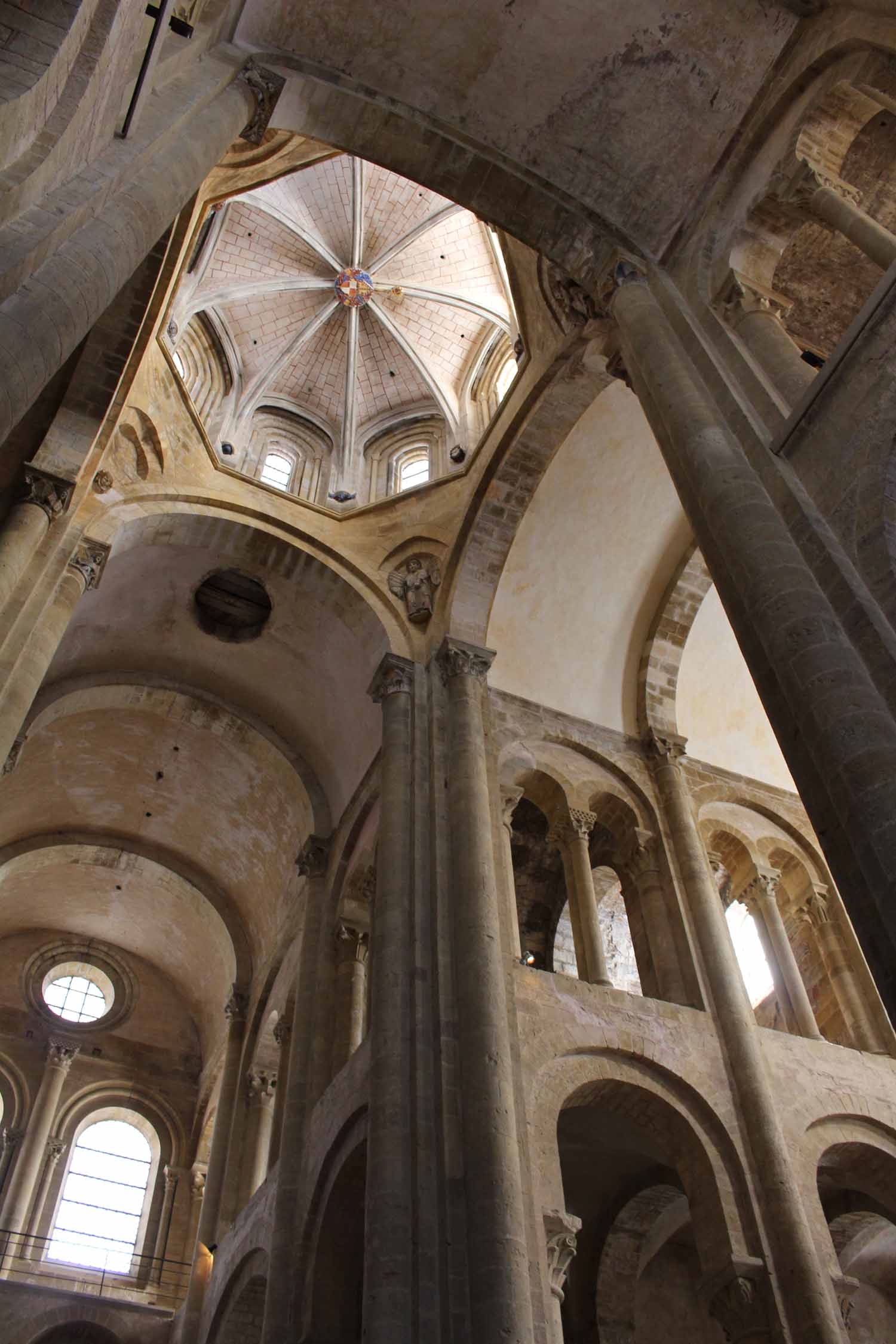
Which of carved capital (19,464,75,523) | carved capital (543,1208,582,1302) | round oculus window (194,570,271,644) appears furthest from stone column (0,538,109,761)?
carved capital (543,1208,582,1302)

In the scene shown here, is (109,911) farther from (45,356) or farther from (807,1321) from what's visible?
(45,356)

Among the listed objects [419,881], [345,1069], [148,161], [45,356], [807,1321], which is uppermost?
[148,161]

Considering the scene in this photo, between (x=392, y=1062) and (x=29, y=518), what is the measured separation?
5.19m

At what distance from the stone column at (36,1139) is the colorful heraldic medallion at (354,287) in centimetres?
1363

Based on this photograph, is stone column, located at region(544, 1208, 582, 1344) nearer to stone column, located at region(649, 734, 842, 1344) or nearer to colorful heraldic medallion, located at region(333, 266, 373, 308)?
stone column, located at region(649, 734, 842, 1344)

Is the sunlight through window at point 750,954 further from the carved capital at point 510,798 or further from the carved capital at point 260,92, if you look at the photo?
the carved capital at point 260,92

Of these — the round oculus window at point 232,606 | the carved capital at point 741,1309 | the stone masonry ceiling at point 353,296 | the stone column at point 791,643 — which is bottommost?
the carved capital at point 741,1309

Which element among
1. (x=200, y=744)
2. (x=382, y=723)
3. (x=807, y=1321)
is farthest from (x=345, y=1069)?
(x=200, y=744)

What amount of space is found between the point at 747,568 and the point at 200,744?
10833 mm

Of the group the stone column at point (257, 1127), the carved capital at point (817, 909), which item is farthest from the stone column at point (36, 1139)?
the carved capital at point (817, 909)

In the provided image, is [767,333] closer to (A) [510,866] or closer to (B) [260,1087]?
(A) [510,866]

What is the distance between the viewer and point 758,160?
9.03 meters

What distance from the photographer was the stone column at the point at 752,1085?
782cm

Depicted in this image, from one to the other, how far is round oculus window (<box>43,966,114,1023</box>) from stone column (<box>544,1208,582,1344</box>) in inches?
514
